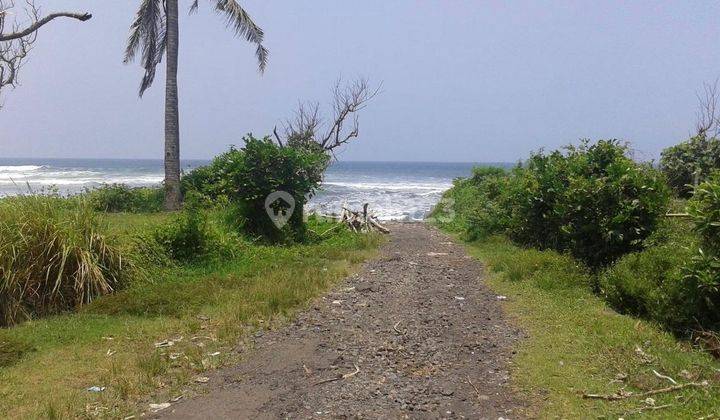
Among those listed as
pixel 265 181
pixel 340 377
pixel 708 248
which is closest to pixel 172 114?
pixel 265 181

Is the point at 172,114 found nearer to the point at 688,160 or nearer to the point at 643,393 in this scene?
the point at 688,160

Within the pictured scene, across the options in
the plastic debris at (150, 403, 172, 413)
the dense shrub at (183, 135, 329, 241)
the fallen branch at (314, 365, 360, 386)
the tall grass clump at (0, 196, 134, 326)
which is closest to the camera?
the plastic debris at (150, 403, 172, 413)

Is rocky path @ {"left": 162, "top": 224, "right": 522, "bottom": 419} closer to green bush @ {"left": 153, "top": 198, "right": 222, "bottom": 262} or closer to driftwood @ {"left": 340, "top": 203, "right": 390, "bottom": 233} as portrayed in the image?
green bush @ {"left": 153, "top": 198, "right": 222, "bottom": 262}

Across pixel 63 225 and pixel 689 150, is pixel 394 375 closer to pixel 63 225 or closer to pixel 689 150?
pixel 63 225

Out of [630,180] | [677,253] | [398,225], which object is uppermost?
[630,180]

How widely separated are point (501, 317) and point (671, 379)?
8.49 ft

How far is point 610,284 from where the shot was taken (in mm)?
7438

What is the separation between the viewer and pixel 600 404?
436 centimetres

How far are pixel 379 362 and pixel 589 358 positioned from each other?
191 cm

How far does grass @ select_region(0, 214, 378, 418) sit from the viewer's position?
4.70 metres

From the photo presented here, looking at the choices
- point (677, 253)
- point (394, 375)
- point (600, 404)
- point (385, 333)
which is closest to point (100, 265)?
point (385, 333)

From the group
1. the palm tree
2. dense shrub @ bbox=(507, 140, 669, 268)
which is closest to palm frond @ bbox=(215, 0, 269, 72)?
the palm tree

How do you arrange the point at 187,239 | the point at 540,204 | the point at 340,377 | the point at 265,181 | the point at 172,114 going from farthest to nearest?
the point at 172,114 → the point at 265,181 → the point at 540,204 → the point at 187,239 → the point at 340,377

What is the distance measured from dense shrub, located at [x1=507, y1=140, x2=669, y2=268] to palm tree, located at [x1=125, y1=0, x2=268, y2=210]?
10415 millimetres
